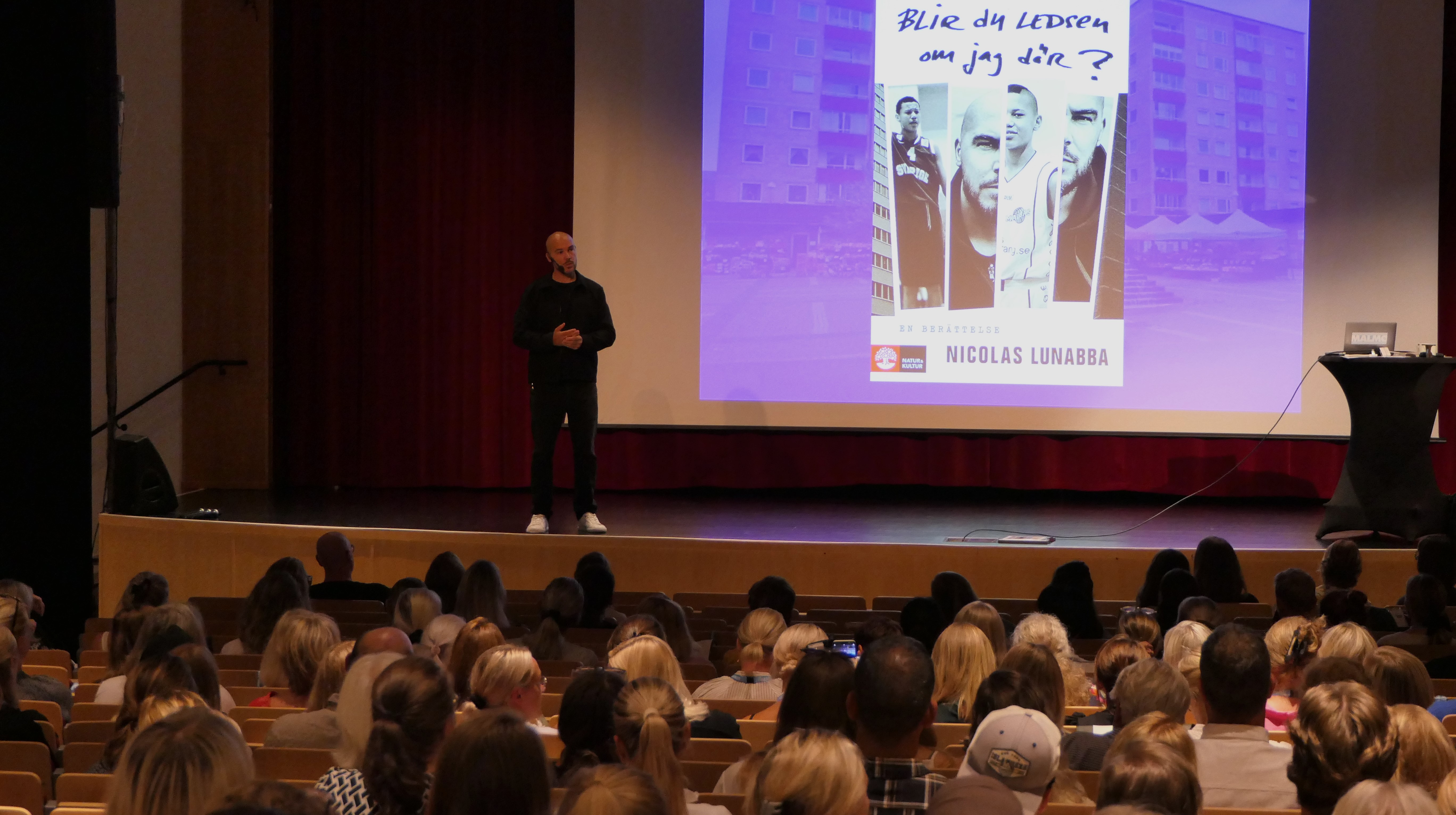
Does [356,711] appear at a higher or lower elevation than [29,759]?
higher

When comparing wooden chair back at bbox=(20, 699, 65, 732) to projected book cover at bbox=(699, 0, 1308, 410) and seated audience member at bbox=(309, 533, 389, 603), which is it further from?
projected book cover at bbox=(699, 0, 1308, 410)

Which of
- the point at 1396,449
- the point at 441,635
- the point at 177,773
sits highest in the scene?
the point at 1396,449

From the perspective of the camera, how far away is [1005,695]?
2.59m

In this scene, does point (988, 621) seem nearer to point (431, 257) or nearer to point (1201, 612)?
point (1201, 612)

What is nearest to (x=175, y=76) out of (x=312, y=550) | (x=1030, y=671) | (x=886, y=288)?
(x=312, y=550)

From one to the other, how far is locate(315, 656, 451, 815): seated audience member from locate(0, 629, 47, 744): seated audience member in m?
1.09

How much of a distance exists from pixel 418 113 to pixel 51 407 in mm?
3363

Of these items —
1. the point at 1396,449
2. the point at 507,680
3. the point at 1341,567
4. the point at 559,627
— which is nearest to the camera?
the point at 507,680

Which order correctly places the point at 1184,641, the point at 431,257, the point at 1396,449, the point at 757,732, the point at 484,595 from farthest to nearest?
the point at 431,257 → the point at 1396,449 → the point at 484,595 → the point at 1184,641 → the point at 757,732

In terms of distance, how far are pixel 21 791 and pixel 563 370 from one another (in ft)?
14.6

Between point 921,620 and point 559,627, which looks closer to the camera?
point 921,620

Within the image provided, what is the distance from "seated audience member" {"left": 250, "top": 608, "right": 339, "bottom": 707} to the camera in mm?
3455

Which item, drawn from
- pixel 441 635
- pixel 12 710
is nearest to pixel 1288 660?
pixel 441 635

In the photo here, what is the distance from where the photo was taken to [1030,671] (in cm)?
292
